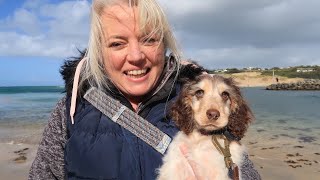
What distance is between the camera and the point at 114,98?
10.8 feet

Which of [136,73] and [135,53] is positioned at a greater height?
[135,53]

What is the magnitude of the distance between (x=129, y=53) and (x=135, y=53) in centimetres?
5

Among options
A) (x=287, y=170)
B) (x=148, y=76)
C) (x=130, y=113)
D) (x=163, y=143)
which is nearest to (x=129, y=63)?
(x=148, y=76)

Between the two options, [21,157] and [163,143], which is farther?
[21,157]

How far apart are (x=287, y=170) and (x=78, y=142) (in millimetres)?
8781

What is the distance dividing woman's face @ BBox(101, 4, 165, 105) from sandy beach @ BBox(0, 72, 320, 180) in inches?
188

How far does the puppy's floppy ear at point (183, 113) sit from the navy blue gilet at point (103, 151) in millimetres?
347

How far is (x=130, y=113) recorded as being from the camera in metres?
3.19

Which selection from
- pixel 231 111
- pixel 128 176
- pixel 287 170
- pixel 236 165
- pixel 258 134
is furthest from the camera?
pixel 258 134

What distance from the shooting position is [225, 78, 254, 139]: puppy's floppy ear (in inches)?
133

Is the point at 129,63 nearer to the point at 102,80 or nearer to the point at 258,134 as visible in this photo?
the point at 102,80

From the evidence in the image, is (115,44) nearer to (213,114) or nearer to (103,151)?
(103,151)

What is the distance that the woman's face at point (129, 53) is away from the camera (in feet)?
10.3

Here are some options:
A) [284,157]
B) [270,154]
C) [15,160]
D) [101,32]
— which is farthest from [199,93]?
[270,154]
